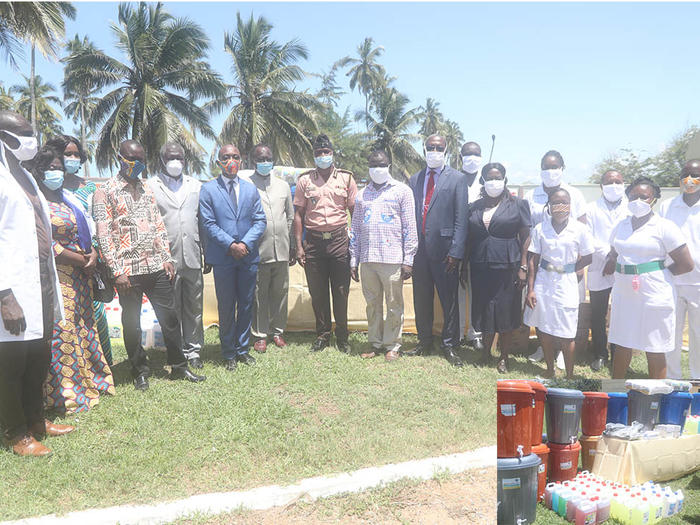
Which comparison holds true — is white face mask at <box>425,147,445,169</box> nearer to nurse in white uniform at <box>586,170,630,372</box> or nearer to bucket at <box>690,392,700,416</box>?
nurse in white uniform at <box>586,170,630,372</box>

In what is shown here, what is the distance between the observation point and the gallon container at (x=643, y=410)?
2.38m

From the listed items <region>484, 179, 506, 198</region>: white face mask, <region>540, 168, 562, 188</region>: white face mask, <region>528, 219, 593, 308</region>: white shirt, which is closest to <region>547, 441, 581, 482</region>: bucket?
<region>528, 219, 593, 308</region>: white shirt

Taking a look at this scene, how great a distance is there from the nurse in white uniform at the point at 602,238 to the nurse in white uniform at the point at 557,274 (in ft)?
0.19

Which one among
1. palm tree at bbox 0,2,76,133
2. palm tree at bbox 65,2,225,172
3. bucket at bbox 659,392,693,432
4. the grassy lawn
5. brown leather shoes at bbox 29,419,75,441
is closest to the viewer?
bucket at bbox 659,392,693,432

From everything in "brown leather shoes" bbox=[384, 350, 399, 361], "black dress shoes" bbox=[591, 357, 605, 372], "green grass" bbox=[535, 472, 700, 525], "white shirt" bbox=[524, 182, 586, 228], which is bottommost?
"green grass" bbox=[535, 472, 700, 525]

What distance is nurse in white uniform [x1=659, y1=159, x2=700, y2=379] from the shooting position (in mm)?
2301

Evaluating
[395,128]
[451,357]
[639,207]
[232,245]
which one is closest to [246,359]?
[232,245]

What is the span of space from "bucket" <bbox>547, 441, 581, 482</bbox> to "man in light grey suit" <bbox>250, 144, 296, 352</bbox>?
3.50m

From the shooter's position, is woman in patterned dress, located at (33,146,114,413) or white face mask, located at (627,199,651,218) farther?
woman in patterned dress, located at (33,146,114,413)

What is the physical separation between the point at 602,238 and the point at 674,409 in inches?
32.2

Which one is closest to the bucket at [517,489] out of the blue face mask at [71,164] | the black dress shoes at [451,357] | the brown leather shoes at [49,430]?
the black dress shoes at [451,357]

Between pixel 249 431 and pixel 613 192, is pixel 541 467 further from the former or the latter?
pixel 249 431

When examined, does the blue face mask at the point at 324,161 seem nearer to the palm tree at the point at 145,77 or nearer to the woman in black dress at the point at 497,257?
the woman in black dress at the point at 497,257

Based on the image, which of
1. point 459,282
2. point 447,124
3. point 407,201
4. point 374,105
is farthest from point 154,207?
point 447,124
